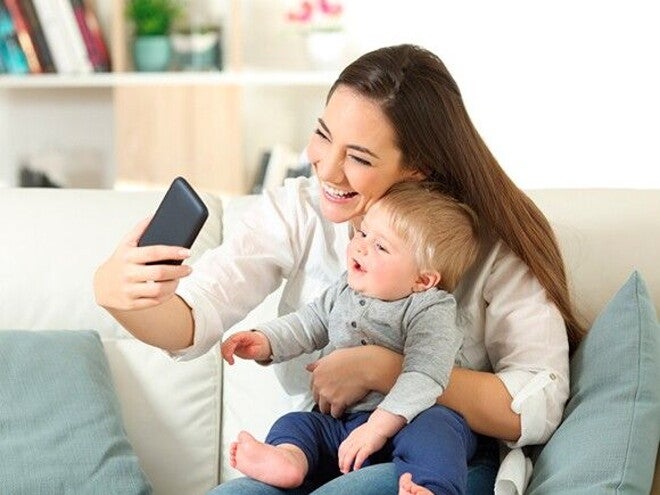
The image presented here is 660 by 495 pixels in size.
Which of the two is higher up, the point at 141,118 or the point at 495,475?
the point at 495,475

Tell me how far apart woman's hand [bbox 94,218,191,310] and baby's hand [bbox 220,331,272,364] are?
20 centimetres

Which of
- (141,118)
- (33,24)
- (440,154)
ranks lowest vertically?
(141,118)

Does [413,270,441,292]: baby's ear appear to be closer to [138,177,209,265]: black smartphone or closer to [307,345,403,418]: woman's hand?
[307,345,403,418]: woman's hand

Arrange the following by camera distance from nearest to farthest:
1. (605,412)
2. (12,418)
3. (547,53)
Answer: (605,412), (12,418), (547,53)

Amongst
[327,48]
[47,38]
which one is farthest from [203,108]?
[47,38]

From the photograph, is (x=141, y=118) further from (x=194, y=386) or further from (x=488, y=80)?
(x=194, y=386)

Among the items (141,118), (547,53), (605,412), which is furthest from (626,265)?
(141,118)

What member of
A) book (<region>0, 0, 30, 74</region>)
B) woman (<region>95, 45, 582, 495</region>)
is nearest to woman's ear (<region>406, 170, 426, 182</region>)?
woman (<region>95, 45, 582, 495</region>)

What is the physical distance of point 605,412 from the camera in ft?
5.68

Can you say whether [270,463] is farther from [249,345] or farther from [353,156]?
[353,156]

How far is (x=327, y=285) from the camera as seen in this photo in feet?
6.40

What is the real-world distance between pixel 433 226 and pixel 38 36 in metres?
2.50

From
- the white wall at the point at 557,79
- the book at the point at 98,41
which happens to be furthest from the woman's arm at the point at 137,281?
the book at the point at 98,41

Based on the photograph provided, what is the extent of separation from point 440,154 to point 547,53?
2.17 meters
